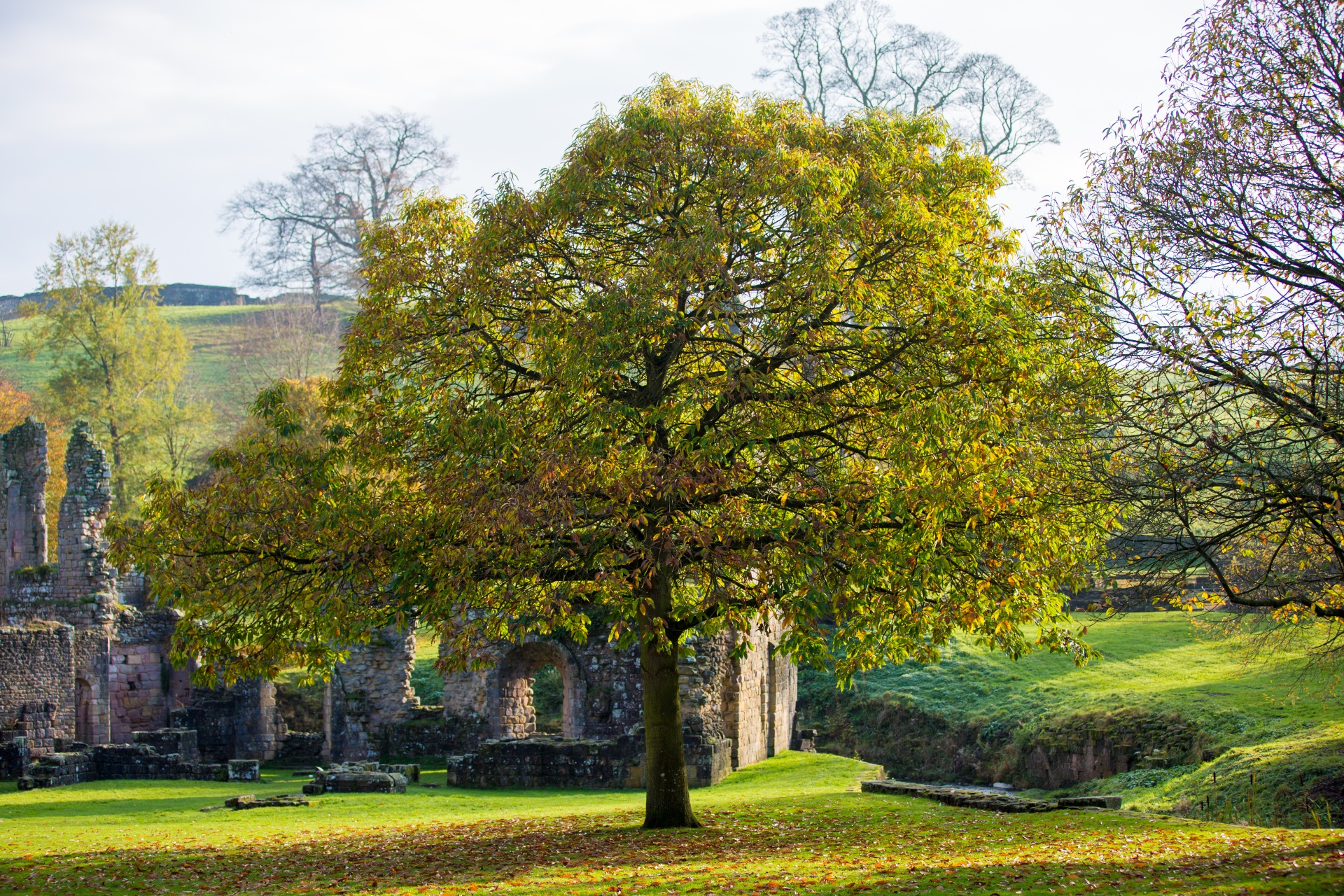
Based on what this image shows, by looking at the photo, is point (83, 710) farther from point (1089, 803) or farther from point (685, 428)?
point (1089, 803)

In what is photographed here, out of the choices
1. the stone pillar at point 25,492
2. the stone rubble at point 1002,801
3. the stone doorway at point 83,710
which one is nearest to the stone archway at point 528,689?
the stone rubble at point 1002,801

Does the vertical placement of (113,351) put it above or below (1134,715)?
above

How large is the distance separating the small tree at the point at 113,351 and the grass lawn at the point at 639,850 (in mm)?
27020

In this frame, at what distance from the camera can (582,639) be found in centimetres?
1481

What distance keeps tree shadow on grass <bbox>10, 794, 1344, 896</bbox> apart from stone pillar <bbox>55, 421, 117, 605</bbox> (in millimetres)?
19630

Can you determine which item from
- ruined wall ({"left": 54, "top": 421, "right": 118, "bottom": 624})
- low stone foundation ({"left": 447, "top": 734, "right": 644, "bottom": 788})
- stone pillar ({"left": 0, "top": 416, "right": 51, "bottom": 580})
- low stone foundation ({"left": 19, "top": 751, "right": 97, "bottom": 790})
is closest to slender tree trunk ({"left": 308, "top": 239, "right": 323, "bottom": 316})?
stone pillar ({"left": 0, "top": 416, "right": 51, "bottom": 580})

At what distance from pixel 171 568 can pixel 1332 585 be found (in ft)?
48.2

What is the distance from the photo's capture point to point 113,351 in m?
44.4

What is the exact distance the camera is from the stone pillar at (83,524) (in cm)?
3067

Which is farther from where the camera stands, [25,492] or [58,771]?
[25,492]

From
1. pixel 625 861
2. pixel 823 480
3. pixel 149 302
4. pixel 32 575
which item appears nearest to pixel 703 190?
pixel 823 480

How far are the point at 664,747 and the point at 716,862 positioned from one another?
275 cm

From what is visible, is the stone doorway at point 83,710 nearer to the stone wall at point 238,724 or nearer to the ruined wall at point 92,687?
the ruined wall at point 92,687

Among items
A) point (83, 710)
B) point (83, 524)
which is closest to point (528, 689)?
point (83, 710)
